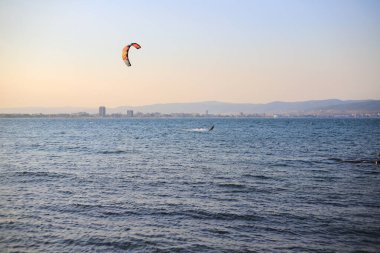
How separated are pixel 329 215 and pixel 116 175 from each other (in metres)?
14.8

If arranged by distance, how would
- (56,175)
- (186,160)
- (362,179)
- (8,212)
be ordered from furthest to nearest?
(186,160), (56,175), (362,179), (8,212)

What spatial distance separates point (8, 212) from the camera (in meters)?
15.3

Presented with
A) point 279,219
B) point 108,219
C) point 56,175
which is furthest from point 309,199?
point 56,175

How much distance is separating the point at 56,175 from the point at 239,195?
13.4 m

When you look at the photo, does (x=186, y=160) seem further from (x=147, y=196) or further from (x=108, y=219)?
(x=108, y=219)

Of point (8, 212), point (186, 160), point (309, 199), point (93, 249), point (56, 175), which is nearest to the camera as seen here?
point (93, 249)

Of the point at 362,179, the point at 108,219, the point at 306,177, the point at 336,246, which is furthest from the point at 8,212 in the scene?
the point at 362,179

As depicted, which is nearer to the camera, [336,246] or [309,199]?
[336,246]

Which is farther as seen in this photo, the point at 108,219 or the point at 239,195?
the point at 239,195

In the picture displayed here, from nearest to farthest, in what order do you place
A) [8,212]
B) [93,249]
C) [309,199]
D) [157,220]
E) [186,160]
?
1. [93,249]
2. [157,220]
3. [8,212]
4. [309,199]
5. [186,160]

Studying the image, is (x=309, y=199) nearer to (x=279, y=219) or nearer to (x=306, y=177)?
(x=279, y=219)

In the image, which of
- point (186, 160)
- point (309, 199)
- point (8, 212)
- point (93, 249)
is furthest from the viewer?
point (186, 160)

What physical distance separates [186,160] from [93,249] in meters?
22.4

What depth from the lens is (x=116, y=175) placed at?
975 inches
